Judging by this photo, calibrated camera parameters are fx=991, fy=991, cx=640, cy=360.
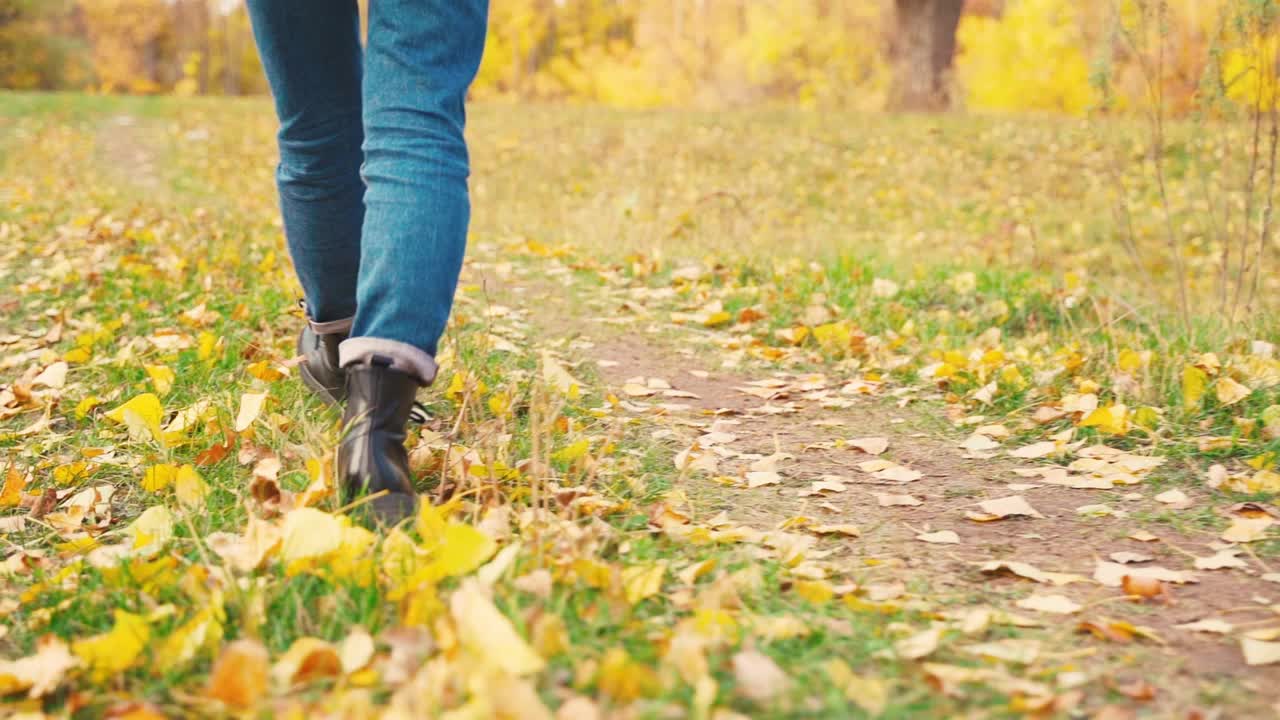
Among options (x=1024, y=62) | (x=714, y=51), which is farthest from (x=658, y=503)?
(x=714, y=51)

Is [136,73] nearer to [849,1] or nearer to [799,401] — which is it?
[849,1]

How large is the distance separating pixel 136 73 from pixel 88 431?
4698 cm

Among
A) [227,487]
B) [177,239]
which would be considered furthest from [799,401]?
[177,239]

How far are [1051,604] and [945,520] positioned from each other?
390mm

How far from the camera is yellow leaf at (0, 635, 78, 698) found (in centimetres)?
108

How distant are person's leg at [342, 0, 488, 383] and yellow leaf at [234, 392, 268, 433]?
1.47 ft

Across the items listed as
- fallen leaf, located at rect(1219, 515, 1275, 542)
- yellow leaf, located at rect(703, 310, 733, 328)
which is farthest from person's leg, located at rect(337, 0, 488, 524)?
yellow leaf, located at rect(703, 310, 733, 328)

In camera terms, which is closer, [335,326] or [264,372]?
[335,326]

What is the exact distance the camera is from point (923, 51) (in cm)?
1441

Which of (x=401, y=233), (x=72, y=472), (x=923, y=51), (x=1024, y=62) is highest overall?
(x=1024, y=62)

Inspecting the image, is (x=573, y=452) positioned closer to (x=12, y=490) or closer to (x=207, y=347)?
(x=12, y=490)

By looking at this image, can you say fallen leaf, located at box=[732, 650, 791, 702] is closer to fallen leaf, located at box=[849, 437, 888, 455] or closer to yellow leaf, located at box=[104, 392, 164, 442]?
fallen leaf, located at box=[849, 437, 888, 455]

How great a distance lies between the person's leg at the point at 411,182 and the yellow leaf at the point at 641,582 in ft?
1.54

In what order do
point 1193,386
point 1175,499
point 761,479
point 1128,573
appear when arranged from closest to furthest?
1. point 1128,573
2. point 1175,499
3. point 761,479
4. point 1193,386
